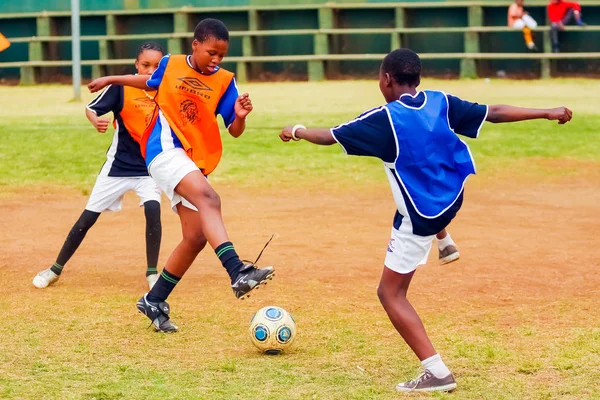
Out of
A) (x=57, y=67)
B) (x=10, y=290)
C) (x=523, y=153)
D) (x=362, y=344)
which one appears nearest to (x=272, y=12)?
(x=57, y=67)

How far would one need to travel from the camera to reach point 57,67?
27.7 meters

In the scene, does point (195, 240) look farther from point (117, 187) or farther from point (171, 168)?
point (117, 187)

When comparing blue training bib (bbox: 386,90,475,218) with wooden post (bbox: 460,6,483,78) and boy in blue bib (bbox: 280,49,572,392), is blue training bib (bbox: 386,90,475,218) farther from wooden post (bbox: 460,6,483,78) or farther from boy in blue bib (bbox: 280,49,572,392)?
wooden post (bbox: 460,6,483,78)

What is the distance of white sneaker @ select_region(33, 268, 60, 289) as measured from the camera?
27.5 ft

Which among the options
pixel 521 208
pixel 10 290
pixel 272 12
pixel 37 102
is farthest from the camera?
pixel 272 12

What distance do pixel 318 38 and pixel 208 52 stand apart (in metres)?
19.2

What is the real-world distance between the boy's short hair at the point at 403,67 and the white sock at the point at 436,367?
146 cm

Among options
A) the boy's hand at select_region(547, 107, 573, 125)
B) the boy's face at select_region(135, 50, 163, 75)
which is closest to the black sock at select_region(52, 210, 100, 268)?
the boy's face at select_region(135, 50, 163, 75)

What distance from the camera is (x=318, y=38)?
1009 inches

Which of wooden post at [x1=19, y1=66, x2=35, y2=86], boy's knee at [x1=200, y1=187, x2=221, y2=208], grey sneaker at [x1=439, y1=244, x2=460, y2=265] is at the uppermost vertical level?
wooden post at [x1=19, y1=66, x2=35, y2=86]

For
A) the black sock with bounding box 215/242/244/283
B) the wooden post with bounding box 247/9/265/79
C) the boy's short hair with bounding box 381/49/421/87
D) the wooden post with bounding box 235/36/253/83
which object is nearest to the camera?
the boy's short hair with bounding box 381/49/421/87

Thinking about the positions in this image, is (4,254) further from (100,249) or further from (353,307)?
(353,307)

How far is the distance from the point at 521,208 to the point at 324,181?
3152 mm

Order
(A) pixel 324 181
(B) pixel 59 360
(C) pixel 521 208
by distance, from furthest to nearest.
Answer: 1. (A) pixel 324 181
2. (C) pixel 521 208
3. (B) pixel 59 360
